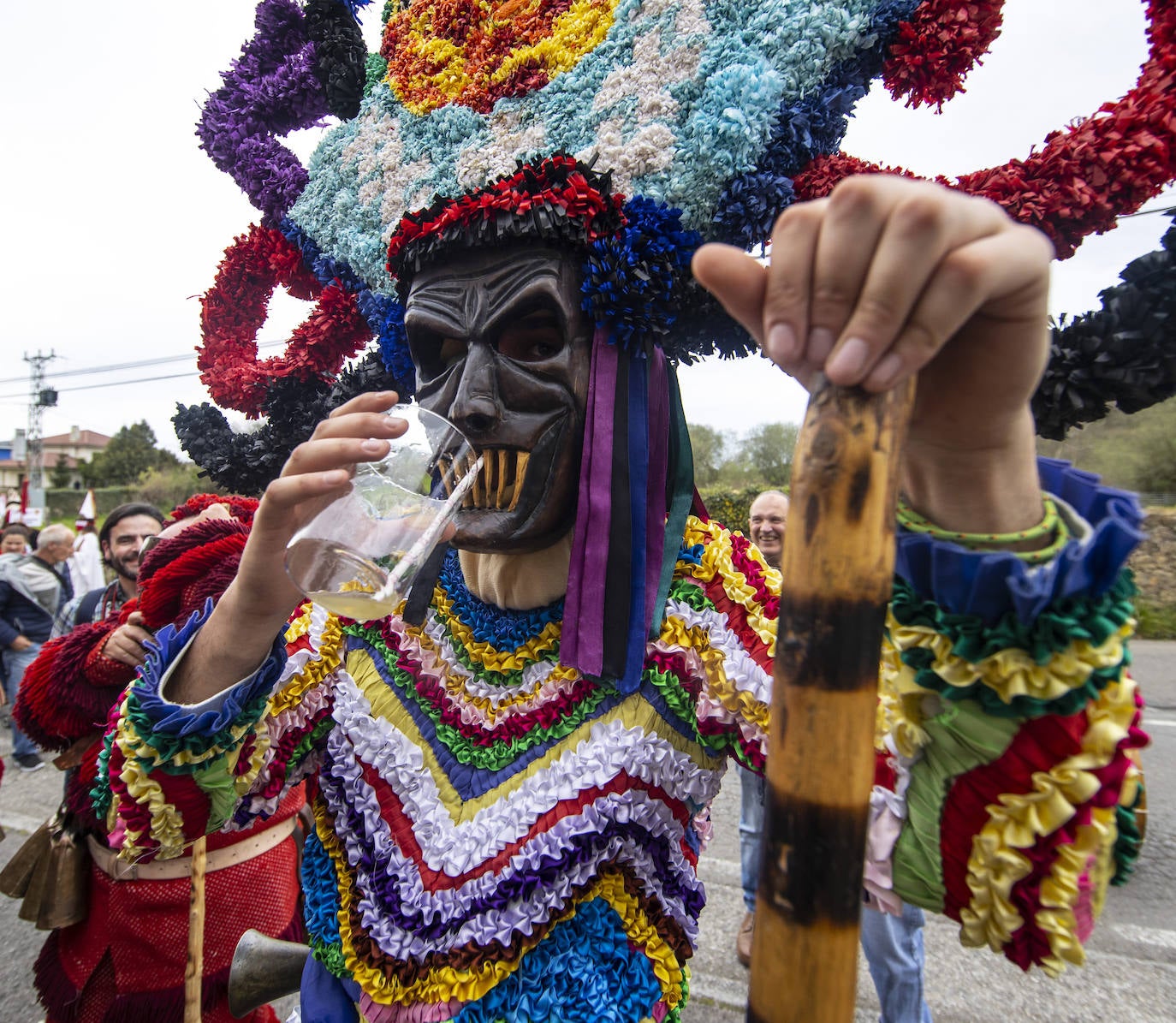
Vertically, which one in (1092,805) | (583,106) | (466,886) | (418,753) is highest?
(583,106)

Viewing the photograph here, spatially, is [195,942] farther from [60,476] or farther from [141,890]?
[60,476]

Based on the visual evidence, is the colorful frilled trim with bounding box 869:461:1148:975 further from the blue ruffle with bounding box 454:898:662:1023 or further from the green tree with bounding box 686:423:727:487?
the green tree with bounding box 686:423:727:487

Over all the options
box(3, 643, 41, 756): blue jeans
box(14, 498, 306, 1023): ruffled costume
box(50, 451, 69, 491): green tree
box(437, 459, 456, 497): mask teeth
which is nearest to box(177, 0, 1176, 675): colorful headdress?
box(437, 459, 456, 497): mask teeth

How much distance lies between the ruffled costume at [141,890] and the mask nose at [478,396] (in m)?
0.84

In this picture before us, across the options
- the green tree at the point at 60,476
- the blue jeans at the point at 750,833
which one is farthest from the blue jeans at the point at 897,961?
the green tree at the point at 60,476

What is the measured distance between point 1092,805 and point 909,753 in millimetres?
190

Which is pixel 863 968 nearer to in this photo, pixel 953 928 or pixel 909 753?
pixel 953 928

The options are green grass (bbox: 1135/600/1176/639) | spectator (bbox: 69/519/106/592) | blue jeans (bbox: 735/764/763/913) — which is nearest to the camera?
blue jeans (bbox: 735/764/763/913)

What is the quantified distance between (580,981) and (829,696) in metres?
0.79

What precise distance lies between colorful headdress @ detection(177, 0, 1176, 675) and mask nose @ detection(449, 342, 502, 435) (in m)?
0.17

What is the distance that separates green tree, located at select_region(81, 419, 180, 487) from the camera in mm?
38750

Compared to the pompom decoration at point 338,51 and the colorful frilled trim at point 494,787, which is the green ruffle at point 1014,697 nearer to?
the colorful frilled trim at point 494,787

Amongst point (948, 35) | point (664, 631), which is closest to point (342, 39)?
Result: point (948, 35)

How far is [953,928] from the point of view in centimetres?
302
